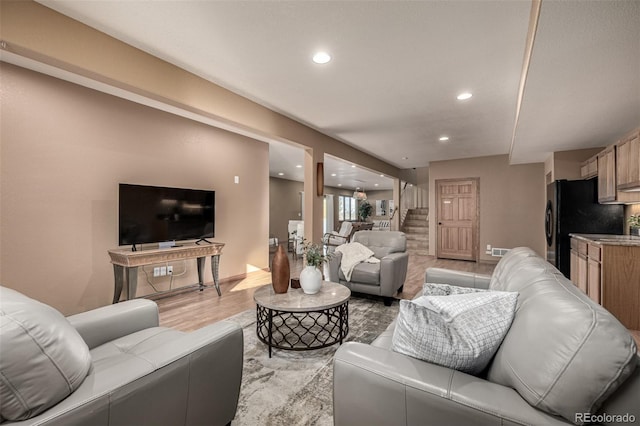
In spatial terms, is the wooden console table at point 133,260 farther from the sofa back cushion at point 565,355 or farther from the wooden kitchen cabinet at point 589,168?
the wooden kitchen cabinet at point 589,168

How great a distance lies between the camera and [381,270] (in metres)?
3.42

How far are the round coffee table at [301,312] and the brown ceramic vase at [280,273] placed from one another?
6 cm

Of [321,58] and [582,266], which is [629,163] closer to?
[582,266]

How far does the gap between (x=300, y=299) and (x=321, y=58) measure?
2.05 m

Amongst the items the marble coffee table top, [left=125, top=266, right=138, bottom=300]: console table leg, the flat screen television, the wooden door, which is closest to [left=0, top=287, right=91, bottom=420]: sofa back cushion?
the marble coffee table top

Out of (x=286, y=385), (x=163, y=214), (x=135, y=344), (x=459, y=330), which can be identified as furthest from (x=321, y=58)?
(x=163, y=214)

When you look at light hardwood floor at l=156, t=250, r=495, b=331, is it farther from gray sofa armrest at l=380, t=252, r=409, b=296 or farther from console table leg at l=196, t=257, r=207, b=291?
gray sofa armrest at l=380, t=252, r=409, b=296

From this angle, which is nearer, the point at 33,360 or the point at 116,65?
the point at 33,360

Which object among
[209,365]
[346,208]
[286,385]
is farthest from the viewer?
[346,208]

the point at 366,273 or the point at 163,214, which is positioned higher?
the point at 163,214

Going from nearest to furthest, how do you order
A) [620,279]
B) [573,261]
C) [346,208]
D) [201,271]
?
[620,279] → [573,261] → [201,271] → [346,208]

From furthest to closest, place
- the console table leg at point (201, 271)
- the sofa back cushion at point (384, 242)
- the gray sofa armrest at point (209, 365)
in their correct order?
1. the console table leg at point (201, 271)
2. the sofa back cushion at point (384, 242)
3. the gray sofa armrest at point (209, 365)

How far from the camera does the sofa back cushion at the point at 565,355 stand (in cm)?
75

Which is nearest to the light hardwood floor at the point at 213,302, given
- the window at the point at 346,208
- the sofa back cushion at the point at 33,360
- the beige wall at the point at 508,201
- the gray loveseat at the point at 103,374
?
the gray loveseat at the point at 103,374
